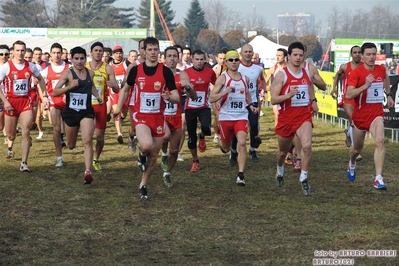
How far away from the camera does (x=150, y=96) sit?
1012cm

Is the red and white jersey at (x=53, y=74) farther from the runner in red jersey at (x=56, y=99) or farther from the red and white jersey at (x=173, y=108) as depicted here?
the red and white jersey at (x=173, y=108)

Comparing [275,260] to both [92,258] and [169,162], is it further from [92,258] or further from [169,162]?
[169,162]

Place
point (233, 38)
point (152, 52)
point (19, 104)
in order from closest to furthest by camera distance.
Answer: point (152, 52), point (19, 104), point (233, 38)

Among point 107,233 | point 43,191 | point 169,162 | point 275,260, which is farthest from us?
point 169,162

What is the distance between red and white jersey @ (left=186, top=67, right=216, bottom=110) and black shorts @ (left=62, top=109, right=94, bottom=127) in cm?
198

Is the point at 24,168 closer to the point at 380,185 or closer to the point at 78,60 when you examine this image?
the point at 78,60

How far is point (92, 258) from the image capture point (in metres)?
7.23

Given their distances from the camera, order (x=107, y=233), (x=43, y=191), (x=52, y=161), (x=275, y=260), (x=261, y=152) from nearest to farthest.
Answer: (x=275, y=260)
(x=107, y=233)
(x=43, y=191)
(x=52, y=161)
(x=261, y=152)

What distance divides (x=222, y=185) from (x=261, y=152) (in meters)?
4.72

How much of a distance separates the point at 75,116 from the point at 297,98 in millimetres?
3348

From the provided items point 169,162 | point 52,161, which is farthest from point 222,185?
point 52,161

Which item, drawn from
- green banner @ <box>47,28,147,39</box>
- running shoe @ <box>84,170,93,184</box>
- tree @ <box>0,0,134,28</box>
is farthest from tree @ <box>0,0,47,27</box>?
running shoe @ <box>84,170,93,184</box>

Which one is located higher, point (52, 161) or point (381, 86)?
point (381, 86)

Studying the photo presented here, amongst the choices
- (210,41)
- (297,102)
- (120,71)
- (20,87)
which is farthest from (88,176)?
(210,41)
